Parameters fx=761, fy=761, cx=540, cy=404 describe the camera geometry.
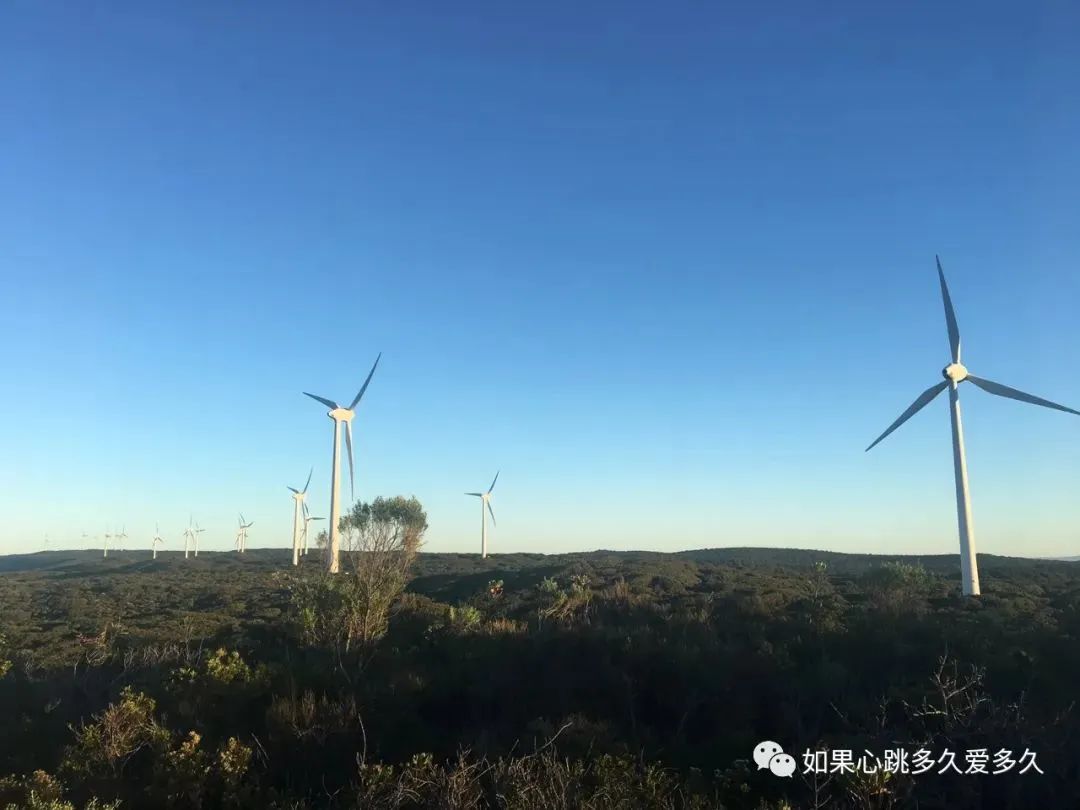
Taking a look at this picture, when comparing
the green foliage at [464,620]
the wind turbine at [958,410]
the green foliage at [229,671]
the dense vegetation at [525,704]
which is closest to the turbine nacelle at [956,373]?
the wind turbine at [958,410]

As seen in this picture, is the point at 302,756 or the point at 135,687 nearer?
the point at 302,756

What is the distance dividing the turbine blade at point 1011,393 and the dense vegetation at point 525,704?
9.89m

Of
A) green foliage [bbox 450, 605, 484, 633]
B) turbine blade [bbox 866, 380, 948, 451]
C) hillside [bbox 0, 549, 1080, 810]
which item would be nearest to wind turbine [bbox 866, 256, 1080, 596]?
turbine blade [bbox 866, 380, 948, 451]

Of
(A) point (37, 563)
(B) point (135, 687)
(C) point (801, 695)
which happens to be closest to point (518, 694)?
(C) point (801, 695)

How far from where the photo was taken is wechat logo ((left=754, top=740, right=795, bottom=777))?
9.41 metres

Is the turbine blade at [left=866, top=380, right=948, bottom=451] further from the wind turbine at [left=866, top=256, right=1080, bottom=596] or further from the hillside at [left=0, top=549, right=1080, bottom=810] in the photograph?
the hillside at [left=0, top=549, right=1080, bottom=810]

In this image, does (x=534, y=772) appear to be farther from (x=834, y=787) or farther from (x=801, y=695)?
(x=801, y=695)

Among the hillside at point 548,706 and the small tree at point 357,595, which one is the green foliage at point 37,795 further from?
the small tree at point 357,595

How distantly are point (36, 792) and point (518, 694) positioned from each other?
7509 millimetres

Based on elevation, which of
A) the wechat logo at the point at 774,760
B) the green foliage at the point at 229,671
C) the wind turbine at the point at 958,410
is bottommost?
the wechat logo at the point at 774,760

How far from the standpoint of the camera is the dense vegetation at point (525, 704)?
29.4 feet

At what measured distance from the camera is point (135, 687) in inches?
571

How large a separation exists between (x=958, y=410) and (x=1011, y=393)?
6.99 feet

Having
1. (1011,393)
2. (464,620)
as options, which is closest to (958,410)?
(1011,393)
